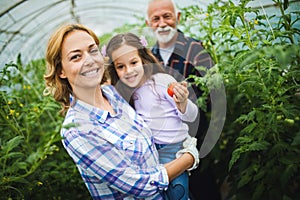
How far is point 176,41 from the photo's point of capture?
8.54ft

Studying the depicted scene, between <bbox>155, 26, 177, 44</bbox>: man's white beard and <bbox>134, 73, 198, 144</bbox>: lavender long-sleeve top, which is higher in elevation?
<bbox>155, 26, 177, 44</bbox>: man's white beard

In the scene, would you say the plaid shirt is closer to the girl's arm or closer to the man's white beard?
the girl's arm

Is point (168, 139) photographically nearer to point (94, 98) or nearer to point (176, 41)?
point (94, 98)

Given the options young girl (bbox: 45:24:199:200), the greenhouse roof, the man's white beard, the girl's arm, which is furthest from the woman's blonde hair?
the greenhouse roof

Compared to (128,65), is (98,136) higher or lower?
lower

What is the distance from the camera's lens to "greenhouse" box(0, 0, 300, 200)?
174 cm

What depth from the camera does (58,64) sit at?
171cm

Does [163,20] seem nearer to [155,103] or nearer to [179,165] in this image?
[155,103]

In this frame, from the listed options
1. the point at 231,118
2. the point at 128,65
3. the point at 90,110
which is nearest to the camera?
the point at 90,110

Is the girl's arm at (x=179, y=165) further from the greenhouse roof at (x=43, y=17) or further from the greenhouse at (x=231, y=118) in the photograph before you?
the greenhouse roof at (x=43, y=17)

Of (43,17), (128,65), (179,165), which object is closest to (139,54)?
(128,65)

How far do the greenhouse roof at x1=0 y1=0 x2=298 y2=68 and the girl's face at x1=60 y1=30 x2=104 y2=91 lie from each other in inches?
68.2

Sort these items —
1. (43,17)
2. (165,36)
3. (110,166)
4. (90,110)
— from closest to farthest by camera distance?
(110,166)
(90,110)
(165,36)
(43,17)

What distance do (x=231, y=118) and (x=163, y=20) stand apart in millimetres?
1026
